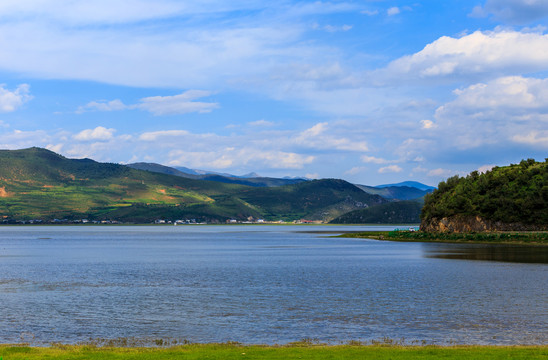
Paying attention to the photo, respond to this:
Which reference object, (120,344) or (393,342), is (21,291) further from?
(393,342)

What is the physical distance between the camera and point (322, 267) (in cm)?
10250

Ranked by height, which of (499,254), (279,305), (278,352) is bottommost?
(279,305)

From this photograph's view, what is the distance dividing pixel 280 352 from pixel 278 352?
112 mm

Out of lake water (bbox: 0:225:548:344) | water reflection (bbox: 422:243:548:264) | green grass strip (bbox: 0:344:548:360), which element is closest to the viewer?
green grass strip (bbox: 0:344:548:360)

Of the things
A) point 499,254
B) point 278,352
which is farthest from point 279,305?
point 499,254

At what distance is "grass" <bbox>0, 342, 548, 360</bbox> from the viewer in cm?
3027

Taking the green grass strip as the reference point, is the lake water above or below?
below

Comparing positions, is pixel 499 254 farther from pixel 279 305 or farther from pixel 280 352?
pixel 280 352

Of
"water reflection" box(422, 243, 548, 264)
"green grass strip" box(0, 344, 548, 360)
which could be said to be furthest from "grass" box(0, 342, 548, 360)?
"water reflection" box(422, 243, 548, 264)

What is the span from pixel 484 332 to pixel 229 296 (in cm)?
2882

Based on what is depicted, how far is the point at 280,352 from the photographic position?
104 ft

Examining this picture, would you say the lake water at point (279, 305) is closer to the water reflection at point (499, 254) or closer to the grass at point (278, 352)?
the grass at point (278, 352)

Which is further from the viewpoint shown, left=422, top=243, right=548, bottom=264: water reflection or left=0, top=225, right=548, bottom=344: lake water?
left=422, top=243, right=548, bottom=264: water reflection

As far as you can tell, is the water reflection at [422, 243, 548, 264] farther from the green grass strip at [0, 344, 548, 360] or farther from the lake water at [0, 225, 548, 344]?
the green grass strip at [0, 344, 548, 360]
